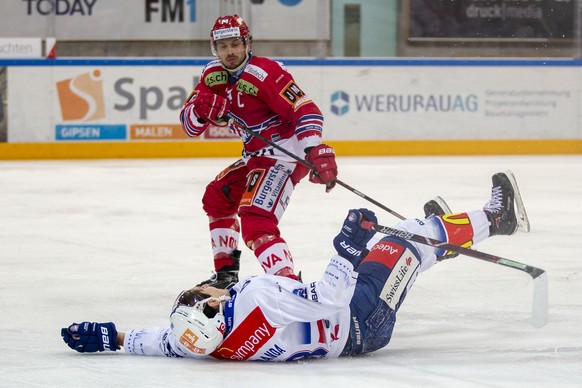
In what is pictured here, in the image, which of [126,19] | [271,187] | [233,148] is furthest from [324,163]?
[126,19]

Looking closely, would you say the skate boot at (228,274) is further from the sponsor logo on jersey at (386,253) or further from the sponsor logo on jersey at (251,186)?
the sponsor logo on jersey at (386,253)

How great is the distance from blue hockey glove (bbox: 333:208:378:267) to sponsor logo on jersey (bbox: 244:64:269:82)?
1.22 meters

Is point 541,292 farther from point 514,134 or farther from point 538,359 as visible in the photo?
point 514,134

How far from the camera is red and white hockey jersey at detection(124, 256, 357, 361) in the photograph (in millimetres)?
3469

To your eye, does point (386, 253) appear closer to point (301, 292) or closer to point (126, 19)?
point (301, 292)

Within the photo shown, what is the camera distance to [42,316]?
446cm

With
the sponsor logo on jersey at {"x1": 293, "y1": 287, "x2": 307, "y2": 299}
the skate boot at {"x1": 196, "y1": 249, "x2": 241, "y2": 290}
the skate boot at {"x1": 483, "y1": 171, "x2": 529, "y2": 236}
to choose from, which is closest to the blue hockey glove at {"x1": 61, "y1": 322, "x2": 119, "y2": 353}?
the sponsor logo on jersey at {"x1": 293, "y1": 287, "x2": 307, "y2": 299}

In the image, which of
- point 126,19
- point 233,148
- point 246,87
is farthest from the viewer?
point 126,19

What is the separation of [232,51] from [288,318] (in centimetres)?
147

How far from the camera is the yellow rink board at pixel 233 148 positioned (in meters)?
11.5

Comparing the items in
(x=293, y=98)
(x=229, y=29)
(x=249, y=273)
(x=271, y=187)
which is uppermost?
(x=229, y=29)

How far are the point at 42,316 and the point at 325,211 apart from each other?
10.9 ft

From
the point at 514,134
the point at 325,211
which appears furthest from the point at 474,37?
the point at 325,211

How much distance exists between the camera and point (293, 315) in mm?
3482
